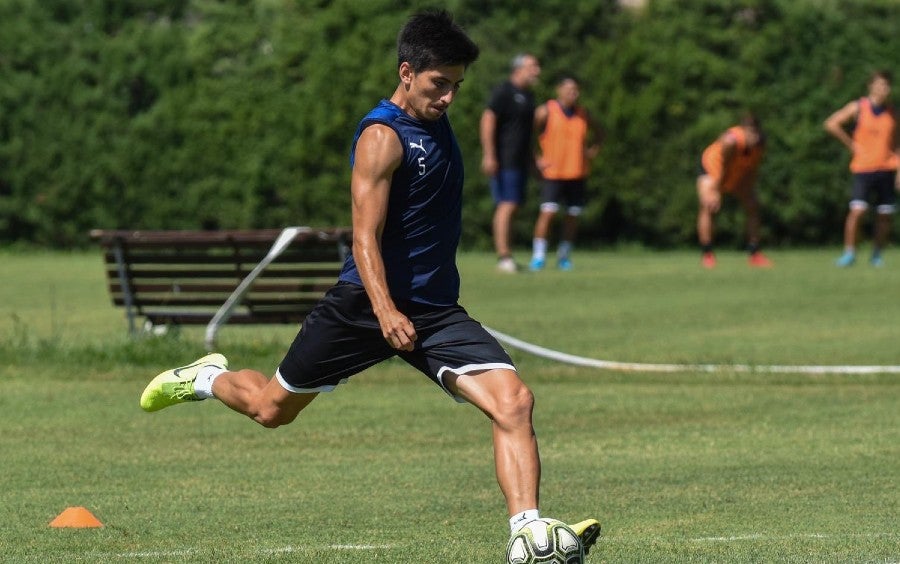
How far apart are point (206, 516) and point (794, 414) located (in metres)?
4.45

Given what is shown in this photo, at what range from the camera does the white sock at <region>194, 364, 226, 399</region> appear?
750 centimetres

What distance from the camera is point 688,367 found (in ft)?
41.2

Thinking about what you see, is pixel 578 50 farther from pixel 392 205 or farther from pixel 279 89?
pixel 392 205

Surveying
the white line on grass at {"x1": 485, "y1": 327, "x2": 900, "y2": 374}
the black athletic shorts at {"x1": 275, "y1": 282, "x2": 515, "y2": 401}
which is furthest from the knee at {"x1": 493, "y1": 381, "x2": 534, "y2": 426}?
the white line on grass at {"x1": 485, "y1": 327, "x2": 900, "y2": 374}

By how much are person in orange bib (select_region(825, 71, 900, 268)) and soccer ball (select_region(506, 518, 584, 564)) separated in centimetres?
1566

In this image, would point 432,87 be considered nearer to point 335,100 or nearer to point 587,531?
point 587,531

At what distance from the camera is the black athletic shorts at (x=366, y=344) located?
6.30m

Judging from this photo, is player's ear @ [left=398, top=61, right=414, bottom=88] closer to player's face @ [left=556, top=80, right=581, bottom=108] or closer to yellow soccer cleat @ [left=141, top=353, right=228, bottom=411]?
yellow soccer cleat @ [left=141, top=353, right=228, bottom=411]

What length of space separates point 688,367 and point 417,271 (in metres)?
6.45

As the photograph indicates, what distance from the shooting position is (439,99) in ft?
20.7

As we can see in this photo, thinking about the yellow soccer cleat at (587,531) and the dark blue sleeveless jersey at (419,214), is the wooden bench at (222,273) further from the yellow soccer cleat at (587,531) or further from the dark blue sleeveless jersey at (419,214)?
the yellow soccer cleat at (587,531)

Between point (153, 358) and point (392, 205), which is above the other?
point (392, 205)

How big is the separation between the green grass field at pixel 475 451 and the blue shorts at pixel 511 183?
2858mm

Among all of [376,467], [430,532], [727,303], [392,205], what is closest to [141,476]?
[376,467]
